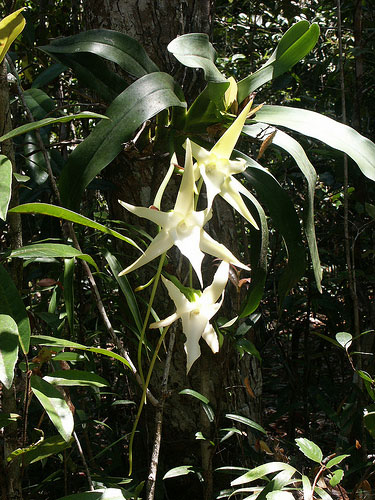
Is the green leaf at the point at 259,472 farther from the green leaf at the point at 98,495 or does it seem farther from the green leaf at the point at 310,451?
the green leaf at the point at 98,495

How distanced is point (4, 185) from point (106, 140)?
195 millimetres

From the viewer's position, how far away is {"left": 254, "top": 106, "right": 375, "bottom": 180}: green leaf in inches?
33.9

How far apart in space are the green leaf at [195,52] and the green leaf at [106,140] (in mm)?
103

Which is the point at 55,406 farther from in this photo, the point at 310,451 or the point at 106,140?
the point at 310,451

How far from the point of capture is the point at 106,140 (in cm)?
76

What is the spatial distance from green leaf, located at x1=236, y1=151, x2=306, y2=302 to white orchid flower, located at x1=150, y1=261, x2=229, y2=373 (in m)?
0.31

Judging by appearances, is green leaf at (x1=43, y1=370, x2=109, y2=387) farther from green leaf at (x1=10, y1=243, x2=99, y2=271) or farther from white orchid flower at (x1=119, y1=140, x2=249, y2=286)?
white orchid flower at (x1=119, y1=140, x2=249, y2=286)

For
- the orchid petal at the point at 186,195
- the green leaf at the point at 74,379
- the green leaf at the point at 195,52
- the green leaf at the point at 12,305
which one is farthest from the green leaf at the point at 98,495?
the green leaf at the point at 195,52

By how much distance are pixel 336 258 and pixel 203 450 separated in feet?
4.01

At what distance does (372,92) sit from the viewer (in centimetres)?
247

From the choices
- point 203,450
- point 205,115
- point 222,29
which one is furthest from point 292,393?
point 222,29

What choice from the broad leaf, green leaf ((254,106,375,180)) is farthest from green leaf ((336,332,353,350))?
the broad leaf

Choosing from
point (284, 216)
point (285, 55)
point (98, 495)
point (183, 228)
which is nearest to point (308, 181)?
point (284, 216)

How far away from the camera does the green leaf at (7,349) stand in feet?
1.84
